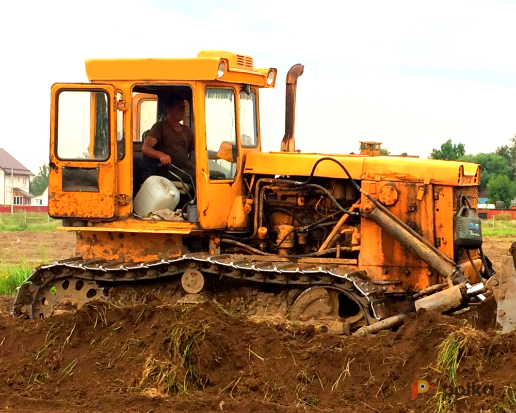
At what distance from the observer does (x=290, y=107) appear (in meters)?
12.0

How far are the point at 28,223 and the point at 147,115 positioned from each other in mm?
32837

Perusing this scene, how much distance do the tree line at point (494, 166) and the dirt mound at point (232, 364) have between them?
55723mm

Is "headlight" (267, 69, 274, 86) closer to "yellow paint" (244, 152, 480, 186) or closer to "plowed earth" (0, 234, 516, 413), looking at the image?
"yellow paint" (244, 152, 480, 186)

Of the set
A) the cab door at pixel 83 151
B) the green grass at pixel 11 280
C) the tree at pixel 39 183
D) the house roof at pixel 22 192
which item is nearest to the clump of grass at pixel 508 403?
the cab door at pixel 83 151

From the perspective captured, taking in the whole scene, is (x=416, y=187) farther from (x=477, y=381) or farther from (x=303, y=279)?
(x=477, y=381)

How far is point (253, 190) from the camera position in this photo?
36.9 feet

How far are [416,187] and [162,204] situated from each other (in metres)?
2.93

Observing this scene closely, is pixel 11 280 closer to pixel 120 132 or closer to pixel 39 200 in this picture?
pixel 120 132

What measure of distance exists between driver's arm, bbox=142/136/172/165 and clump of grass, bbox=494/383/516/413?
17.5 feet

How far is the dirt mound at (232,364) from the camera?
25.2ft

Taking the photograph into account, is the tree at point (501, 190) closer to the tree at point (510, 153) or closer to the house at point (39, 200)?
the tree at point (510, 153)

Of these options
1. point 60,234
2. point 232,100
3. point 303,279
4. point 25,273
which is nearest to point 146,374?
point 303,279

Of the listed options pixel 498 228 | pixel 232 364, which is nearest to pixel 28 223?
pixel 498 228

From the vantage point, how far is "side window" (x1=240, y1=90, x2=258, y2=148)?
11375mm
